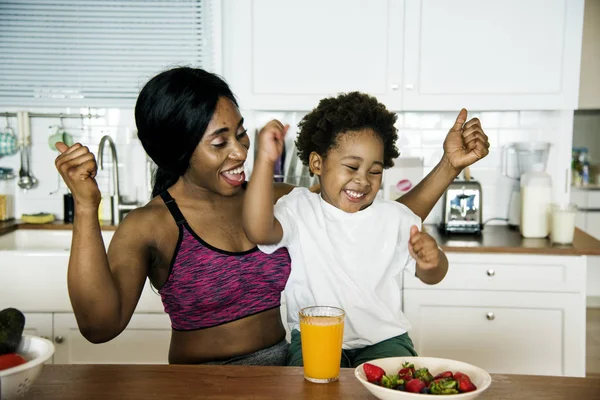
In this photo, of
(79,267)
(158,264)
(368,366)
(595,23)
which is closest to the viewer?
(368,366)

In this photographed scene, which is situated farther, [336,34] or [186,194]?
[336,34]

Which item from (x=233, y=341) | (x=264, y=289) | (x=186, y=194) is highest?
(x=186, y=194)

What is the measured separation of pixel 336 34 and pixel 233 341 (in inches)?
75.4

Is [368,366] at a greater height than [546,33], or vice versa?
[546,33]

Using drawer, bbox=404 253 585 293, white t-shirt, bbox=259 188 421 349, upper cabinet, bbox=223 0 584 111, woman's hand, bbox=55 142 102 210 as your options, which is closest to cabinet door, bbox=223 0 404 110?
upper cabinet, bbox=223 0 584 111

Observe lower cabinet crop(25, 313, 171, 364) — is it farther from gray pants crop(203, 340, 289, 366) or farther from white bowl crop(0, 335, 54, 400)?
white bowl crop(0, 335, 54, 400)

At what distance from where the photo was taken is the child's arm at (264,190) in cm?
134

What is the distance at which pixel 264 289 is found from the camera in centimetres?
166

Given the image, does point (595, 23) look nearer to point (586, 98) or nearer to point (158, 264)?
point (586, 98)

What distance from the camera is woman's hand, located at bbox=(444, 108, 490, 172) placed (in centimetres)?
167

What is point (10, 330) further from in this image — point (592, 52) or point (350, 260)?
point (592, 52)

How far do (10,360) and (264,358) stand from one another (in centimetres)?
72

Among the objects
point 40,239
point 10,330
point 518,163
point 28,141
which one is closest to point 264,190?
point 10,330

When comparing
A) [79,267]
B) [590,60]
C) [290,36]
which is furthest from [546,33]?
[79,267]
